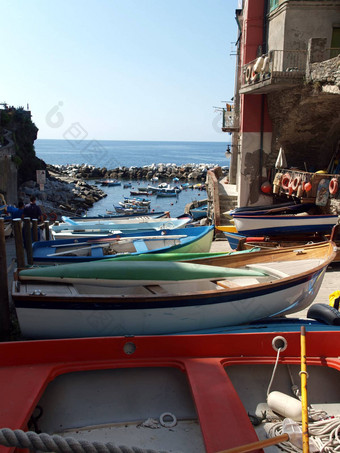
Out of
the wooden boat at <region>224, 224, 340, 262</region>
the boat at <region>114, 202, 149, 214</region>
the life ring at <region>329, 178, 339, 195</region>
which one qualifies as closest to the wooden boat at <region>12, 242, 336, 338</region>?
the wooden boat at <region>224, 224, 340, 262</region>

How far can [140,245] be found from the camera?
1118cm

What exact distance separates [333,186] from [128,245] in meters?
6.50

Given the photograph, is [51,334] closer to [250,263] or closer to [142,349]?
[142,349]

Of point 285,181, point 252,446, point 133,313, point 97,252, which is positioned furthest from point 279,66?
point 252,446

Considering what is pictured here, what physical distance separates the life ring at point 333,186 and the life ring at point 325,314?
632 cm

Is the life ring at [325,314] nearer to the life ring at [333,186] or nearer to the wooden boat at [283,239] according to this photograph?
the wooden boat at [283,239]

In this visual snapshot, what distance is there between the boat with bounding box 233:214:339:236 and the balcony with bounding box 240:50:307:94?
4.74m

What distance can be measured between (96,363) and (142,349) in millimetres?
546

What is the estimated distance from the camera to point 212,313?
675cm

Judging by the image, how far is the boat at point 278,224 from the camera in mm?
12938

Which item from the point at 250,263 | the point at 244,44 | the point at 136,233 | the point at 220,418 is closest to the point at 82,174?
the point at 244,44

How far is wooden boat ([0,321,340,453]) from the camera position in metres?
3.89

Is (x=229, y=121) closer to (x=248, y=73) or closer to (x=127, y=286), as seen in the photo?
(x=248, y=73)

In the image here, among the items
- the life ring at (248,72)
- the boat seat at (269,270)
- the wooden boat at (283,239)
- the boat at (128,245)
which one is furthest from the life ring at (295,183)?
the boat seat at (269,270)
